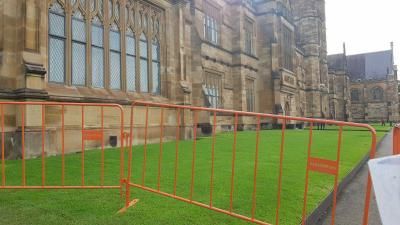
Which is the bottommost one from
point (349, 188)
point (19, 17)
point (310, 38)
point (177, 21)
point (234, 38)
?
point (349, 188)

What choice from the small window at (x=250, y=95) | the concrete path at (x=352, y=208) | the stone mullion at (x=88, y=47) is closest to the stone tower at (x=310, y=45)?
the small window at (x=250, y=95)

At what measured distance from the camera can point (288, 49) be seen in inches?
1283

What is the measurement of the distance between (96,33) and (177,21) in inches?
178

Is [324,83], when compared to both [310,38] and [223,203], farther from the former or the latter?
[223,203]

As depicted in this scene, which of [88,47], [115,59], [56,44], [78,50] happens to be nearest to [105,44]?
[115,59]

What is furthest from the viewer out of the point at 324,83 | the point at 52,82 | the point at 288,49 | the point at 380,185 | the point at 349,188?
the point at 324,83

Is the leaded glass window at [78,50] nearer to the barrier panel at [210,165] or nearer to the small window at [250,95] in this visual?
the barrier panel at [210,165]

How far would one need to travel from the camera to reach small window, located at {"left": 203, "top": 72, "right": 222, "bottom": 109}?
2097 cm

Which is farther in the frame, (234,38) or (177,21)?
(234,38)

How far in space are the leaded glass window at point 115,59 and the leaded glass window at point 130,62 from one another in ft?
1.42

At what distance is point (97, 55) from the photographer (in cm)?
1120

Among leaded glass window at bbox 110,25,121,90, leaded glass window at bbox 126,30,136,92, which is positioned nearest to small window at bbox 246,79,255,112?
leaded glass window at bbox 126,30,136,92

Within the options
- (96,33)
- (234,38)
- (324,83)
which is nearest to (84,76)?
(96,33)

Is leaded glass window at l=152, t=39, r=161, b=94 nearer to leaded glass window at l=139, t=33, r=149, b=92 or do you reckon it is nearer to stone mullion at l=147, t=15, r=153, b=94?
stone mullion at l=147, t=15, r=153, b=94
